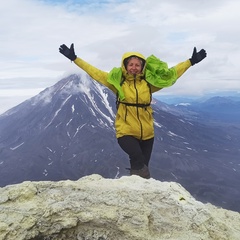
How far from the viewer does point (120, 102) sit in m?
8.45

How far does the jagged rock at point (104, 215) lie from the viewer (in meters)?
5.59

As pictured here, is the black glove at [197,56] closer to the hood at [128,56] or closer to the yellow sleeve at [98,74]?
the hood at [128,56]

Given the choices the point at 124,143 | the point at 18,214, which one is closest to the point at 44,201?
the point at 18,214

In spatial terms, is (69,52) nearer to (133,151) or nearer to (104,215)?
(133,151)

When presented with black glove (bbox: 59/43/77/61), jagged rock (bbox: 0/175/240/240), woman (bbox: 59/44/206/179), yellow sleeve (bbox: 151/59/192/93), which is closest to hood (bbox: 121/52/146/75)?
woman (bbox: 59/44/206/179)

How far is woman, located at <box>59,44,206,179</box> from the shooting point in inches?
325

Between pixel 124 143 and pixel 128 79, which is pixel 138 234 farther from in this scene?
pixel 128 79

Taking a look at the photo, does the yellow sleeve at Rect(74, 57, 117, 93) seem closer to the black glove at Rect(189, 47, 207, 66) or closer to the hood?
the hood

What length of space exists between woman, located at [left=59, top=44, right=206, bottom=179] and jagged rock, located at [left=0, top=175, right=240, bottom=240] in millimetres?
1960

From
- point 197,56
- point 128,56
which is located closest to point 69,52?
point 128,56

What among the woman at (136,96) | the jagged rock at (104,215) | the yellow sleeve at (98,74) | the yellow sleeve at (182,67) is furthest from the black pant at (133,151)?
the yellow sleeve at (182,67)

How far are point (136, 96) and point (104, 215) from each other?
3.32 m

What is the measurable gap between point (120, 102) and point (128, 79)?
1.85 feet

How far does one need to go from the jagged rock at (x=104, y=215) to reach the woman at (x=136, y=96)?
196cm
